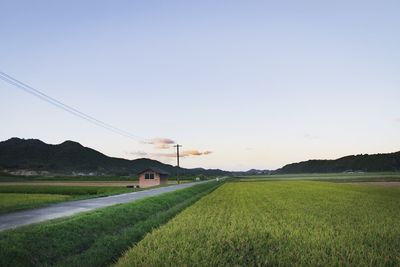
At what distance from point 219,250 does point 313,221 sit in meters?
8.81

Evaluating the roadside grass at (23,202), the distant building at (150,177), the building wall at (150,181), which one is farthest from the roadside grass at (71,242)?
the distant building at (150,177)

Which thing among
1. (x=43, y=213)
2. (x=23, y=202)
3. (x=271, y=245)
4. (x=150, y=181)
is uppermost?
(x=150, y=181)

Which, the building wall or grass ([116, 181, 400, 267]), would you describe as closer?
grass ([116, 181, 400, 267])

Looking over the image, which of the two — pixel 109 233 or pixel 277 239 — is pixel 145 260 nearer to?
pixel 277 239

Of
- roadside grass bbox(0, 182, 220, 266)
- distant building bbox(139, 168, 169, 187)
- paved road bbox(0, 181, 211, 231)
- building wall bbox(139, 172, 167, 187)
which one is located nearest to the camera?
roadside grass bbox(0, 182, 220, 266)

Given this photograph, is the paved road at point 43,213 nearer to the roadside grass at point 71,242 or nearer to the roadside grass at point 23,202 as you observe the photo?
the roadside grass at point 23,202

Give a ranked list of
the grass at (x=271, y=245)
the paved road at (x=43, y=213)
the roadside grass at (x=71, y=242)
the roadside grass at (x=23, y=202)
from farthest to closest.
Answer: the roadside grass at (x=23, y=202) → the paved road at (x=43, y=213) → the roadside grass at (x=71, y=242) → the grass at (x=271, y=245)

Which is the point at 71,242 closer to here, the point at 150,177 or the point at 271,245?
the point at 271,245

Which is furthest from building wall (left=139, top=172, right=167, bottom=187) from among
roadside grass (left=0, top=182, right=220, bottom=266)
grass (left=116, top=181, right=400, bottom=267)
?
grass (left=116, top=181, right=400, bottom=267)

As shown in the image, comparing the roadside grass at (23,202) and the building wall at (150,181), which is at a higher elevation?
the building wall at (150,181)

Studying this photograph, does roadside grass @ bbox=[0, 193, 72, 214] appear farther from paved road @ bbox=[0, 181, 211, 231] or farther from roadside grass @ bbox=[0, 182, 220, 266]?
roadside grass @ bbox=[0, 182, 220, 266]

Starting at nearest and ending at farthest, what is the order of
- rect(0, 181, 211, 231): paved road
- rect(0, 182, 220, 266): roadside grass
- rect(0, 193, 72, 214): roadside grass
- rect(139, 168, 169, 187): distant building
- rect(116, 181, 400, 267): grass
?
rect(116, 181, 400, 267): grass → rect(0, 182, 220, 266): roadside grass → rect(0, 181, 211, 231): paved road → rect(0, 193, 72, 214): roadside grass → rect(139, 168, 169, 187): distant building

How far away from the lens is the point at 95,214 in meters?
18.9

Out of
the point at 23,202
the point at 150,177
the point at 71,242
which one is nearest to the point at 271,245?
the point at 71,242
